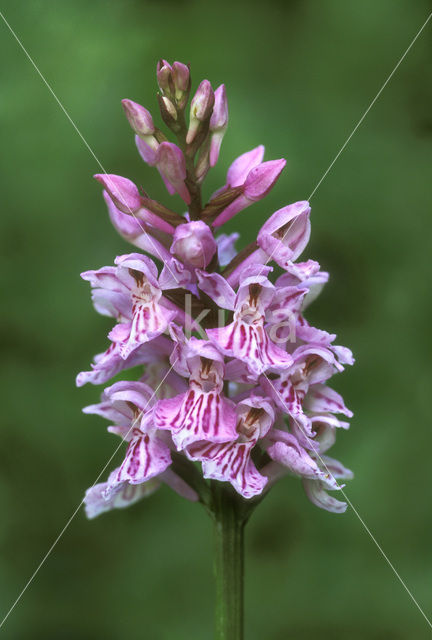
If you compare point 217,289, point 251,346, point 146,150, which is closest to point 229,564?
point 251,346

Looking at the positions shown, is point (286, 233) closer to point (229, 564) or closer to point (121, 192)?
point (121, 192)

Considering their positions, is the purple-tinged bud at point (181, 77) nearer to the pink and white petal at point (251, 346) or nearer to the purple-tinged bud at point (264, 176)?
the purple-tinged bud at point (264, 176)

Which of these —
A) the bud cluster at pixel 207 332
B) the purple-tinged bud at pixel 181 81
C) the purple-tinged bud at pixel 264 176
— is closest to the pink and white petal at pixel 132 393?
the bud cluster at pixel 207 332

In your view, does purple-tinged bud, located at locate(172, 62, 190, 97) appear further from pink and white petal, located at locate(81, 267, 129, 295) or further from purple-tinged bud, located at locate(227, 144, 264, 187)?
pink and white petal, located at locate(81, 267, 129, 295)

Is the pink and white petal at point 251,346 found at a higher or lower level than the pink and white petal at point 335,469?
higher

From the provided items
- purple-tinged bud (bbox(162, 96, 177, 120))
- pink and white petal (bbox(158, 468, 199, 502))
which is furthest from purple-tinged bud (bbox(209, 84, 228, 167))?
pink and white petal (bbox(158, 468, 199, 502))

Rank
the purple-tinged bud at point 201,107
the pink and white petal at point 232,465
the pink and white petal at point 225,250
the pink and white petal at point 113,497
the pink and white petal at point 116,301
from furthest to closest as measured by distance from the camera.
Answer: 1. the pink and white petal at point 225,250
2. the pink and white petal at point 113,497
3. the pink and white petal at point 116,301
4. the purple-tinged bud at point 201,107
5. the pink and white petal at point 232,465

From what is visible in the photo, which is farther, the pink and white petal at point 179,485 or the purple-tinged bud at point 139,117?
the pink and white petal at point 179,485
